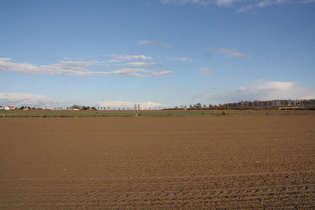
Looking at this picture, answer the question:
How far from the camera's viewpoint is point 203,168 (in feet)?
30.2

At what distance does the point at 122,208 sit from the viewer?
19.3ft

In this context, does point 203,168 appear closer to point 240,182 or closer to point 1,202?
point 240,182

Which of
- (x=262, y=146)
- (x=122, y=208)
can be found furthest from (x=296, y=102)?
(x=122, y=208)

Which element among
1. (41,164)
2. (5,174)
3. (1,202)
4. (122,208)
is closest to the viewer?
(122,208)

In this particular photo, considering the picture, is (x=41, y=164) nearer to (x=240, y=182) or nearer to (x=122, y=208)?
(x=122, y=208)

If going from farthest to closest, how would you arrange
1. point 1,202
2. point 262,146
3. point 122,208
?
point 262,146
point 1,202
point 122,208

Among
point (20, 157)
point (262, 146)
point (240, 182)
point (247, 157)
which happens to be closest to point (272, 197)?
point (240, 182)

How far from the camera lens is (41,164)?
1014 cm

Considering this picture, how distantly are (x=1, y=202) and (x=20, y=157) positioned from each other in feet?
18.6

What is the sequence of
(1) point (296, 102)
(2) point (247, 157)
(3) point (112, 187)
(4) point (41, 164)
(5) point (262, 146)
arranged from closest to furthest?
(3) point (112, 187)
(4) point (41, 164)
(2) point (247, 157)
(5) point (262, 146)
(1) point (296, 102)

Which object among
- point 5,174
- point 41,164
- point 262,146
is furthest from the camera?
point 262,146

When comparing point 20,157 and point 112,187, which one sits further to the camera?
point 20,157

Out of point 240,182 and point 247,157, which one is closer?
point 240,182

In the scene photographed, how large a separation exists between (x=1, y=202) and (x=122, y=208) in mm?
2842
